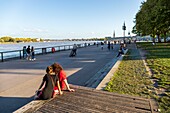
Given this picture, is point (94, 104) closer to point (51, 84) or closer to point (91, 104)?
point (91, 104)

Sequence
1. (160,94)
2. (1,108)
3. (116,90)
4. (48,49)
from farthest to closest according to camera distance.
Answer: (48,49), (116,90), (160,94), (1,108)

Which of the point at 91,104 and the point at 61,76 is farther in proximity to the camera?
the point at 61,76

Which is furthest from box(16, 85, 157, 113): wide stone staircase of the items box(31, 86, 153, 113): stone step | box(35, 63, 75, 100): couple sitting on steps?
box(35, 63, 75, 100): couple sitting on steps

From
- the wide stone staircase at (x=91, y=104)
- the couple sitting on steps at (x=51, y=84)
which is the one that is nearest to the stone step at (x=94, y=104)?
the wide stone staircase at (x=91, y=104)

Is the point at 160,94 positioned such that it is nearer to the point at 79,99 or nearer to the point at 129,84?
the point at 129,84

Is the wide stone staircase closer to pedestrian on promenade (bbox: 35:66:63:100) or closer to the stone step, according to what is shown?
the stone step

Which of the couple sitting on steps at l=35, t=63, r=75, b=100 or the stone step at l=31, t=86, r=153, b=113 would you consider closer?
the stone step at l=31, t=86, r=153, b=113

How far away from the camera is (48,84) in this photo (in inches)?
195

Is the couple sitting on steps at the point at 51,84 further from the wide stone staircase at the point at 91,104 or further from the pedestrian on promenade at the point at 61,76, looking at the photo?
the wide stone staircase at the point at 91,104

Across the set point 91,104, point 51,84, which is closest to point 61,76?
point 51,84

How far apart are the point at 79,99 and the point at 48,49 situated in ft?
87.8

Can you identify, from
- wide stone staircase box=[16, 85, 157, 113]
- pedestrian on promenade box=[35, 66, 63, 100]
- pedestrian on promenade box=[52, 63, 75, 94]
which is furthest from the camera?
pedestrian on promenade box=[52, 63, 75, 94]

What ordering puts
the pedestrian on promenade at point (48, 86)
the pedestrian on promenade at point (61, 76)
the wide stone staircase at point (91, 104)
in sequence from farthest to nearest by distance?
the pedestrian on promenade at point (61, 76) < the pedestrian on promenade at point (48, 86) < the wide stone staircase at point (91, 104)

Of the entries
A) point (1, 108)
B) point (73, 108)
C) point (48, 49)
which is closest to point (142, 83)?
point (73, 108)
